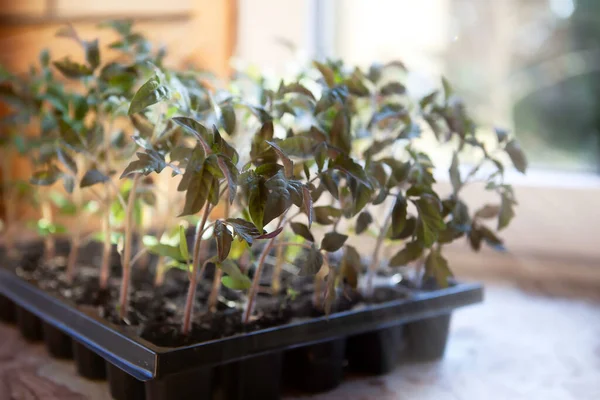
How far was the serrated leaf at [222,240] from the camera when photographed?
0.55 meters

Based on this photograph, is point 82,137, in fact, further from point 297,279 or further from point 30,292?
point 297,279

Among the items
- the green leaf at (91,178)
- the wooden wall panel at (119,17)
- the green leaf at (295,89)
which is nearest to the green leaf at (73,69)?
the green leaf at (91,178)

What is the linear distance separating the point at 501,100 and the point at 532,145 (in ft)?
0.44

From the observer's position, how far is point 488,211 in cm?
80

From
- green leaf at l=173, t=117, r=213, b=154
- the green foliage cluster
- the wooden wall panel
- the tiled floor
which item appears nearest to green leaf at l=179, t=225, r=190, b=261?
the green foliage cluster

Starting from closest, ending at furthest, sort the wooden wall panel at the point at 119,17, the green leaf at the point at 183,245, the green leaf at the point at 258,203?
the green leaf at the point at 258,203
the green leaf at the point at 183,245
the wooden wall panel at the point at 119,17

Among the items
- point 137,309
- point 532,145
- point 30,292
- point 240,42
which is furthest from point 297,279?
point 532,145

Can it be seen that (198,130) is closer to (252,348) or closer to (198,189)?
(198,189)

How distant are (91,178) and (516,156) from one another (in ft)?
1.58

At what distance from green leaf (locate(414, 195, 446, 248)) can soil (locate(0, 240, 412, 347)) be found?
0.11m

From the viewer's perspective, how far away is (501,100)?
5.13 ft

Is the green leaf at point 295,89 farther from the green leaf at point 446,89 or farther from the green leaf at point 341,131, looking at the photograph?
the green leaf at point 446,89

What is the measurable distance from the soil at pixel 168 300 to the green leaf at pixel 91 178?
0.48 ft

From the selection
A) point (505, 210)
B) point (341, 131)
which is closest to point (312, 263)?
point (341, 131)
